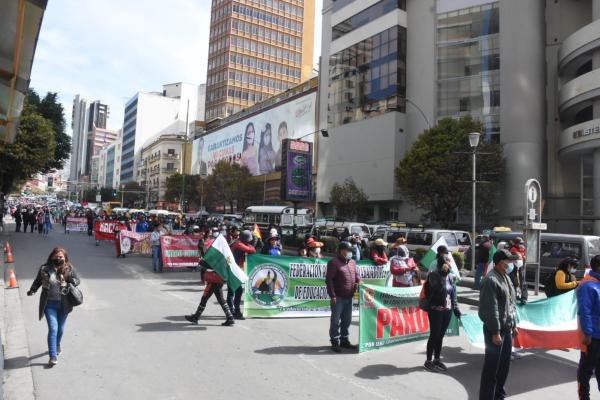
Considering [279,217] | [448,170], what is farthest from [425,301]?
[279,217]

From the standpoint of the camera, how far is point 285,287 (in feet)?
31.2

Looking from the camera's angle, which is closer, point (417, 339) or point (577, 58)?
point (417, 339)

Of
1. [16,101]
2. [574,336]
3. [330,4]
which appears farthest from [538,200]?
[330,4]

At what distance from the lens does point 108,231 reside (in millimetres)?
26156

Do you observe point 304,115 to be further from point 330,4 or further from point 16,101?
point 16,101

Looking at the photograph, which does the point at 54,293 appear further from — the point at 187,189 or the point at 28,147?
A: the point at 187,189

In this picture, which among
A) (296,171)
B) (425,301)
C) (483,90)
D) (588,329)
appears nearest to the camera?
(588,329)

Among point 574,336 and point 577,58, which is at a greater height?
point 577,58

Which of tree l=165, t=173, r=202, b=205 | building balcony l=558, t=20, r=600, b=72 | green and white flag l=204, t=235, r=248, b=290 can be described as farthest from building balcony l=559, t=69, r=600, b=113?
tree l=165, t=173, r=202, b=205

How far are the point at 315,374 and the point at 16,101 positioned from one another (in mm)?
5745

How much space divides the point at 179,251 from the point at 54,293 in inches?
432

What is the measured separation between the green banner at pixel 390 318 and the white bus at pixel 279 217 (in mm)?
24319

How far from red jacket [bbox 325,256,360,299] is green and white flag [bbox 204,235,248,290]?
7.57 ft

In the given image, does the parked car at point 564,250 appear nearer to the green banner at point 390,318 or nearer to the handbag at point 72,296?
the green banner at point 390,318
